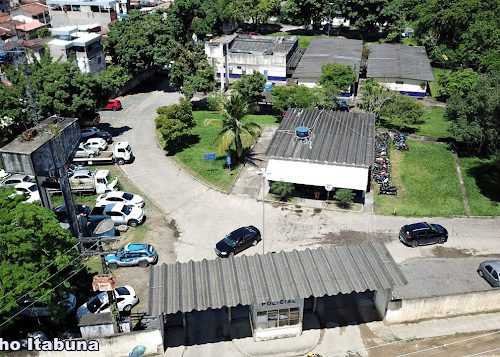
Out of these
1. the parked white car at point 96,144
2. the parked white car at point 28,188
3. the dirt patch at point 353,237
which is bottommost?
the dirt patch at point 353,237

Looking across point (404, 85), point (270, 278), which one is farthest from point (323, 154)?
point (404, 85)

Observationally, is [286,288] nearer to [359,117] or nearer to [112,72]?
[359,117]

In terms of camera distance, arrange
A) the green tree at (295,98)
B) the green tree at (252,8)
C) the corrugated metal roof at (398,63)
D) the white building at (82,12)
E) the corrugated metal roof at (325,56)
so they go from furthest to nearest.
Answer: the green tree at (252,8) < the white building at (82,12) < the corrugated metal roof at (398,63) < the corrugated metal roof at (325,56) < the green tree at (295,98)

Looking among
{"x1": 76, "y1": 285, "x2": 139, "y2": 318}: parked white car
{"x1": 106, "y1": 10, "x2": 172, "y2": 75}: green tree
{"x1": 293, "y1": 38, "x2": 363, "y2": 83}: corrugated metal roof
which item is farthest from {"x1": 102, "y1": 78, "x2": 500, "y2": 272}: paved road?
{"x1": 293, "y1": 38, "x2": 363, "y2": 83}: corrugated metal roof

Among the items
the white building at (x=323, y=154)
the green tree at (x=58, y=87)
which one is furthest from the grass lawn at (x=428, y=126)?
the green tree at (x=58, y=87)

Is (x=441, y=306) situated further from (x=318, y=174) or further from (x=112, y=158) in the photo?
(x=112, y=158)

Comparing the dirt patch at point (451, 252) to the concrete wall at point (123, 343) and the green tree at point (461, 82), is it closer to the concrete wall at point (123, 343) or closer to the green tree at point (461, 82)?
the concrete wall at point (123, 343)
